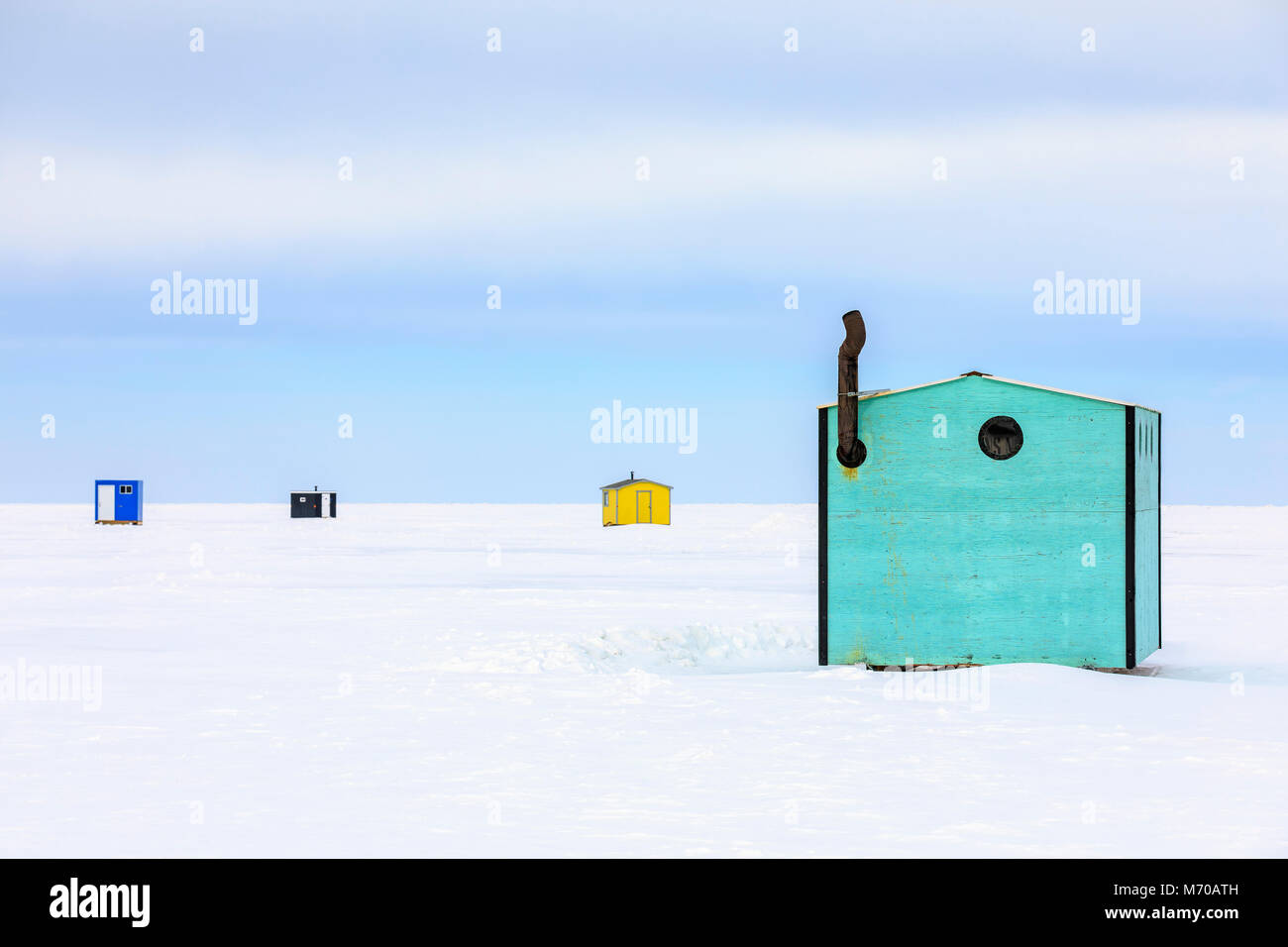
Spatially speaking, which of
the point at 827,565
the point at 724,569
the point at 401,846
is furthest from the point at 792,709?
the point at 724,569

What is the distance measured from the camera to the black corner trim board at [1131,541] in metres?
14.0

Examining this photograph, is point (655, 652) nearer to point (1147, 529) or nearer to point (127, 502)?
point (1147, 529)

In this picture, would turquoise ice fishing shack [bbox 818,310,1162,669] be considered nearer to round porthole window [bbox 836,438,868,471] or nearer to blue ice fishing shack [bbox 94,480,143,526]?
round porthole window [bbox 836,438,868,471]

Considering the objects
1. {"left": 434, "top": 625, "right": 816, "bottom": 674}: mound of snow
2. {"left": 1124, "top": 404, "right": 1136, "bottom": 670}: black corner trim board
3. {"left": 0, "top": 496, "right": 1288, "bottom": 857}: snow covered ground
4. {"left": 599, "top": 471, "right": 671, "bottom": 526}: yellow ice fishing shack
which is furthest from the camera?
{"left": 599, "top": 471, "right": 671, "bottom": 526}: yellow ice fishing shack

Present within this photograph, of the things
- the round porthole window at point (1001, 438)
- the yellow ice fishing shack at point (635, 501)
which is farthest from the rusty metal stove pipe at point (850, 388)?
the yellow ice fishing shack at point (635, 501)

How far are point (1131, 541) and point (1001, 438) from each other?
1.75 m

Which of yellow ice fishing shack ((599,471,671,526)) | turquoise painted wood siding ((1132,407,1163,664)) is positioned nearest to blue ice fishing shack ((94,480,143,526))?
yellow ice fishing shack ((599,471,671,526))

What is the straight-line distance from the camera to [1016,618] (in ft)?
46.8

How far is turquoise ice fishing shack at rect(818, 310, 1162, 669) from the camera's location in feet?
46.5

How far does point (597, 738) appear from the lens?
11.1m

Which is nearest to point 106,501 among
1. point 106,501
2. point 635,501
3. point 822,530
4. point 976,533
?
point 106,501

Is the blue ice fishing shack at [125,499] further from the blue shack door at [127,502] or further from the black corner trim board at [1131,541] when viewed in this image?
the black corner trim board at [1131,541]

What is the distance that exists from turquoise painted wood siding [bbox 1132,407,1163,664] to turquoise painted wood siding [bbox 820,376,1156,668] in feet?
1.21

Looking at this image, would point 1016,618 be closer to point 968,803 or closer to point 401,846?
point 968,803
